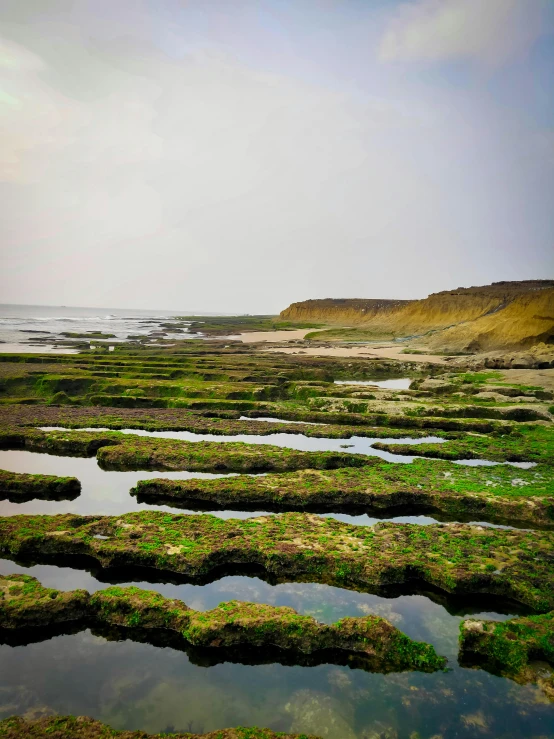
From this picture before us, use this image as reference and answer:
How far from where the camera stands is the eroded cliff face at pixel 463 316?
67938 mm

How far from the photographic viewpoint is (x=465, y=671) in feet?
31.1

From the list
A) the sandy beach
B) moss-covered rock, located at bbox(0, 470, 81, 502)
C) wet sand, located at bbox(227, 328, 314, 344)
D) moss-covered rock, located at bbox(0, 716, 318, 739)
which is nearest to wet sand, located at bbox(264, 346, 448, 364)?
the sandy beach

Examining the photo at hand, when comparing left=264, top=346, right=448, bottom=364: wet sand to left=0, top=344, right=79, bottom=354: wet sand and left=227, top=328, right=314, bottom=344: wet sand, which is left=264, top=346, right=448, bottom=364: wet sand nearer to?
left=227, top=328, right=314, bottom=344: wet sand

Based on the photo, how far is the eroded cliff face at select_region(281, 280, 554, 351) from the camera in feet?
223

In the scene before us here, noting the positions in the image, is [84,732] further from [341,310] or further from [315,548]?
[341,310]

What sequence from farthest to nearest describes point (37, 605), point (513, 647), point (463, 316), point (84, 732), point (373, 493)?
point (463, 316)
point (373, 493)
point (37, 605)
point (513, 647)
point (84, 732)

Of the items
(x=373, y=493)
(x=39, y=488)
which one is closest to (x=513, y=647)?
(x=373, y=493)

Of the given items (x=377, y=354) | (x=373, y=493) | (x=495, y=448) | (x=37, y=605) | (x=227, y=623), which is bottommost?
Result: (x=37, y=605)

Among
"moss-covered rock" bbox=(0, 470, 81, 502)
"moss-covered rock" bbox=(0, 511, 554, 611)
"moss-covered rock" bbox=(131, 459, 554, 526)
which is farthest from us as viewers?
"moss-covered rock" bbox=(0, 470, 81, 502)

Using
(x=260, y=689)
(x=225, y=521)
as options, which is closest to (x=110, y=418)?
(x=225, y=521)

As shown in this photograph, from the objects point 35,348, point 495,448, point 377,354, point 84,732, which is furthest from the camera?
point 35,348

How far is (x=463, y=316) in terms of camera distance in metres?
105

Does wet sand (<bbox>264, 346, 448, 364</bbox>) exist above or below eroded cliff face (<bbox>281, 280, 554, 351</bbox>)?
below

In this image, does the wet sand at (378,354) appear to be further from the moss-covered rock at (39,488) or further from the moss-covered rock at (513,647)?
the moss-covered rock at (513,647)
